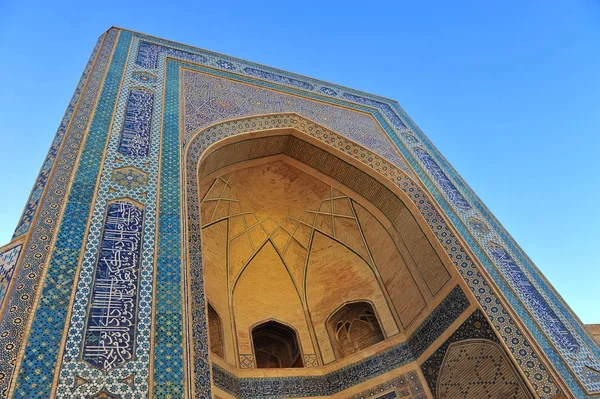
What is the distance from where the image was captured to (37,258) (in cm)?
292

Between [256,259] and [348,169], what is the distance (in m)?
1.77

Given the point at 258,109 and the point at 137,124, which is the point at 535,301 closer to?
the point at 258,109

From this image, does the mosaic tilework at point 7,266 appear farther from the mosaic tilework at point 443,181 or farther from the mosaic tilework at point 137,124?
the mosaic tilework at point 443,181

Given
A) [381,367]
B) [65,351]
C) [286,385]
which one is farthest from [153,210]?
[381,367]

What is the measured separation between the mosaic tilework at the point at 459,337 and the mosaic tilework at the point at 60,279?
11.8 feet

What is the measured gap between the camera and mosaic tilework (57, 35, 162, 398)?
99.2 inches

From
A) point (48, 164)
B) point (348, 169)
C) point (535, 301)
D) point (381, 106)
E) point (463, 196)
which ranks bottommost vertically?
point (535, 301)

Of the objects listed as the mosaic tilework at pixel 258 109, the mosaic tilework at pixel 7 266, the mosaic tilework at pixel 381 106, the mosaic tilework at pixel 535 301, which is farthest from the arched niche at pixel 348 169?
the mosaic tilework at pixel 7 266

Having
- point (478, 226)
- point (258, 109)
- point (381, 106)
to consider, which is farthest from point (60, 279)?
point (381, 106)

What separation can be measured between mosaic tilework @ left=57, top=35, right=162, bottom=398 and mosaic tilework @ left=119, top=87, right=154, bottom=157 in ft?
0.17

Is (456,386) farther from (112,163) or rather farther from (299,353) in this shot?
(112,163)

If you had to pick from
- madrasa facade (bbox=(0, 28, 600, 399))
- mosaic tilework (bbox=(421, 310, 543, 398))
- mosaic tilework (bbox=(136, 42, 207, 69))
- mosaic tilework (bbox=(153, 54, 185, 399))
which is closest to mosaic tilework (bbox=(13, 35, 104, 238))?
madrasa facade (bbox=(0, 28, 600, 399))

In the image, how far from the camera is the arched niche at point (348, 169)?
17.3 feet

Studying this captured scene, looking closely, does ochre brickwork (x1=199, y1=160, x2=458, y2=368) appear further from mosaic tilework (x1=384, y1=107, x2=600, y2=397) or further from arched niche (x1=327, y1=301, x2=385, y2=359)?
mosaic tilework (x1=384, y1=107, x2=600, y2=397)
